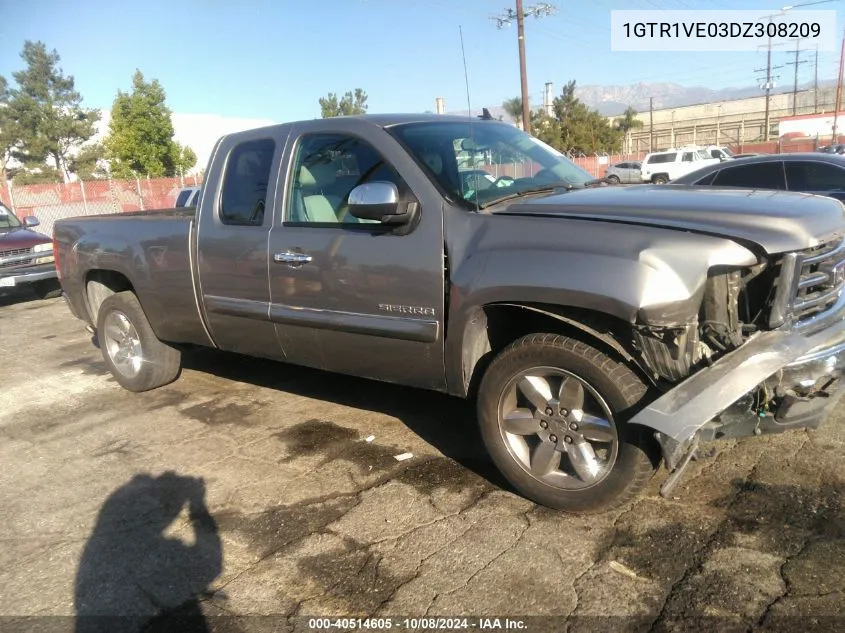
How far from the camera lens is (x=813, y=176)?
25.4 feet

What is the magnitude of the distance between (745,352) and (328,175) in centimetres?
247

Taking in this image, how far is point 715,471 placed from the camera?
137 inches

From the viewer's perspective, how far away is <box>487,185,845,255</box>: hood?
2.68 m

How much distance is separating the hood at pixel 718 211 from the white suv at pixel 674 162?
30116 mm

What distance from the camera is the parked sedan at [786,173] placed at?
7.66 meters

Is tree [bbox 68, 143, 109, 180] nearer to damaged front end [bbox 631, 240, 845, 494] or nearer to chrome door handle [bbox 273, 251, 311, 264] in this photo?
chrome door handle [bbox 273, 251, 311, 264]

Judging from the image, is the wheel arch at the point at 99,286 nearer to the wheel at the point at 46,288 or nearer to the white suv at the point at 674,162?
the wheel at the point at 46,288

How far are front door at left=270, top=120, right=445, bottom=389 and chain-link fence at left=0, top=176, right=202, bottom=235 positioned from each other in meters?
21.2

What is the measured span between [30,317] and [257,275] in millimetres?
7207

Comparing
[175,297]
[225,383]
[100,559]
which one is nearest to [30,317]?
[225,383]

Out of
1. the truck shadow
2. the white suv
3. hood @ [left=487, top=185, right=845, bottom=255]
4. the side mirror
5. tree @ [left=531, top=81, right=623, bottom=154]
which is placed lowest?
the truck shadow

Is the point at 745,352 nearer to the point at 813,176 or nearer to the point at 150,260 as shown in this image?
the point at 150,260

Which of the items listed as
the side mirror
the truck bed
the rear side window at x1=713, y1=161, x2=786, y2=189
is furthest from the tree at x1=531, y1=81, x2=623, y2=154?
the side mirror

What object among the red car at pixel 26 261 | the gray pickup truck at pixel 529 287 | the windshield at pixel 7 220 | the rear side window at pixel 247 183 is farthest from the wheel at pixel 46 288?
the rear side window at pixel 247 183
